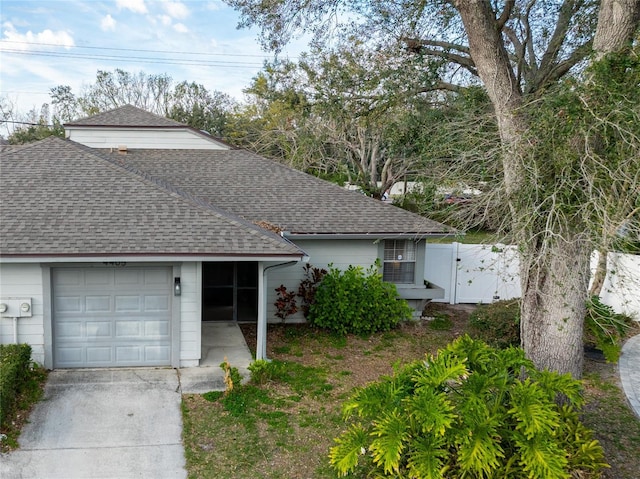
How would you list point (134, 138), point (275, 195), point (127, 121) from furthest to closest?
point (127, 121)
point (134, 138)
point (275, 195)

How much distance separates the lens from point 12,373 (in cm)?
729

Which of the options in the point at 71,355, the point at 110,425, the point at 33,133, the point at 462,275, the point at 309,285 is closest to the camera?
the point at 110,425

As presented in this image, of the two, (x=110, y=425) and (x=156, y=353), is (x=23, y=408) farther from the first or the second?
(x=156, y=353)

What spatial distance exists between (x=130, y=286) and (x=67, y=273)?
104 centimetres

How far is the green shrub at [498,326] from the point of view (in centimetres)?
981

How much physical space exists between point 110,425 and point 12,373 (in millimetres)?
1582

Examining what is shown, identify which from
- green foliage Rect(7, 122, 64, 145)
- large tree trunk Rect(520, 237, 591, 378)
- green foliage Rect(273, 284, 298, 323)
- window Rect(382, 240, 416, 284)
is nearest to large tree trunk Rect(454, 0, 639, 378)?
large tree trunk Rect(520, 237, 591, 378)

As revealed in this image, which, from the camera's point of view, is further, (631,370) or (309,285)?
(309,285)

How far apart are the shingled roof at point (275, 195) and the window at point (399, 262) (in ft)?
1.91

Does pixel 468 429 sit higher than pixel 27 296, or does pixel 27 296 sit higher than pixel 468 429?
pixel 27 296

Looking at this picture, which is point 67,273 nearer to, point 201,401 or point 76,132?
point 201,401

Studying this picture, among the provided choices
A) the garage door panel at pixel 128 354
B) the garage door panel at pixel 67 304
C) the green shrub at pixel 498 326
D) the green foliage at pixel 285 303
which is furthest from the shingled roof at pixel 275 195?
the garage door panel at pixel 67 304

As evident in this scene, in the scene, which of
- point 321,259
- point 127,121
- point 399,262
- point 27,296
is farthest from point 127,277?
point 127,121

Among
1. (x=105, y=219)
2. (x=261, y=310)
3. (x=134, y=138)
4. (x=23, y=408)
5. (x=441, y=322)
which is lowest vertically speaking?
(x=23, y=408)
